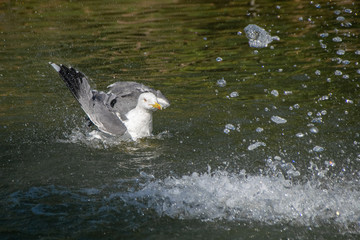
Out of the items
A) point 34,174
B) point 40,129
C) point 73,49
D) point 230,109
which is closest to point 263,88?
point 230,109

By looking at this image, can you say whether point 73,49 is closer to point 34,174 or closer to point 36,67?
point 36,67

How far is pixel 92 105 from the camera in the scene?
24.3ft

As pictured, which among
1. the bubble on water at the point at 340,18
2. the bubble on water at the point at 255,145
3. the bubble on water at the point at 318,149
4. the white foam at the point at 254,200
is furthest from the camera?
the bubble on water at the point at 340,18

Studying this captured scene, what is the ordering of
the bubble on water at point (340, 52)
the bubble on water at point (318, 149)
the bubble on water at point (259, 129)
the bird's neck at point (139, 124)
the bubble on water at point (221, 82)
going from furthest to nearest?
the bubble on water at point (340, 52) → the bubble on water at point (221, 82) → the bird's neck at point (139, 124) → the bubble on water at point (259, 129) → the bubble on water at point (318, 149)

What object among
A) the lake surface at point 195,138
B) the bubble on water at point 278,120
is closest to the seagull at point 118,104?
the lake surface at point 195,138

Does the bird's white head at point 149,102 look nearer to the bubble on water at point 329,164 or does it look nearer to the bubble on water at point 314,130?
the bubble on water at point 314,130

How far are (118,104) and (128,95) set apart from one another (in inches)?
9.8

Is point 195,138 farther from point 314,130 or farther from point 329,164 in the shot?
point 329,164

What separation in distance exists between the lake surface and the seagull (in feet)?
0.89

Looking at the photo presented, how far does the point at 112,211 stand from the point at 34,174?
5.18ft

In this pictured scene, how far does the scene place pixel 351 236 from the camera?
4805 mm

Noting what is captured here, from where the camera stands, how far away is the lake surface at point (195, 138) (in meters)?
5.20

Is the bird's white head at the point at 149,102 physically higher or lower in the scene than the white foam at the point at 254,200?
higher

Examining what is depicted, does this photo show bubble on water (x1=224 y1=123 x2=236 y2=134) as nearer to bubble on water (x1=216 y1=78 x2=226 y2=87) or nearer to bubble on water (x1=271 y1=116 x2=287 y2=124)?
bubble on water (x1=271 y1=116 x2=287 y2=124)
